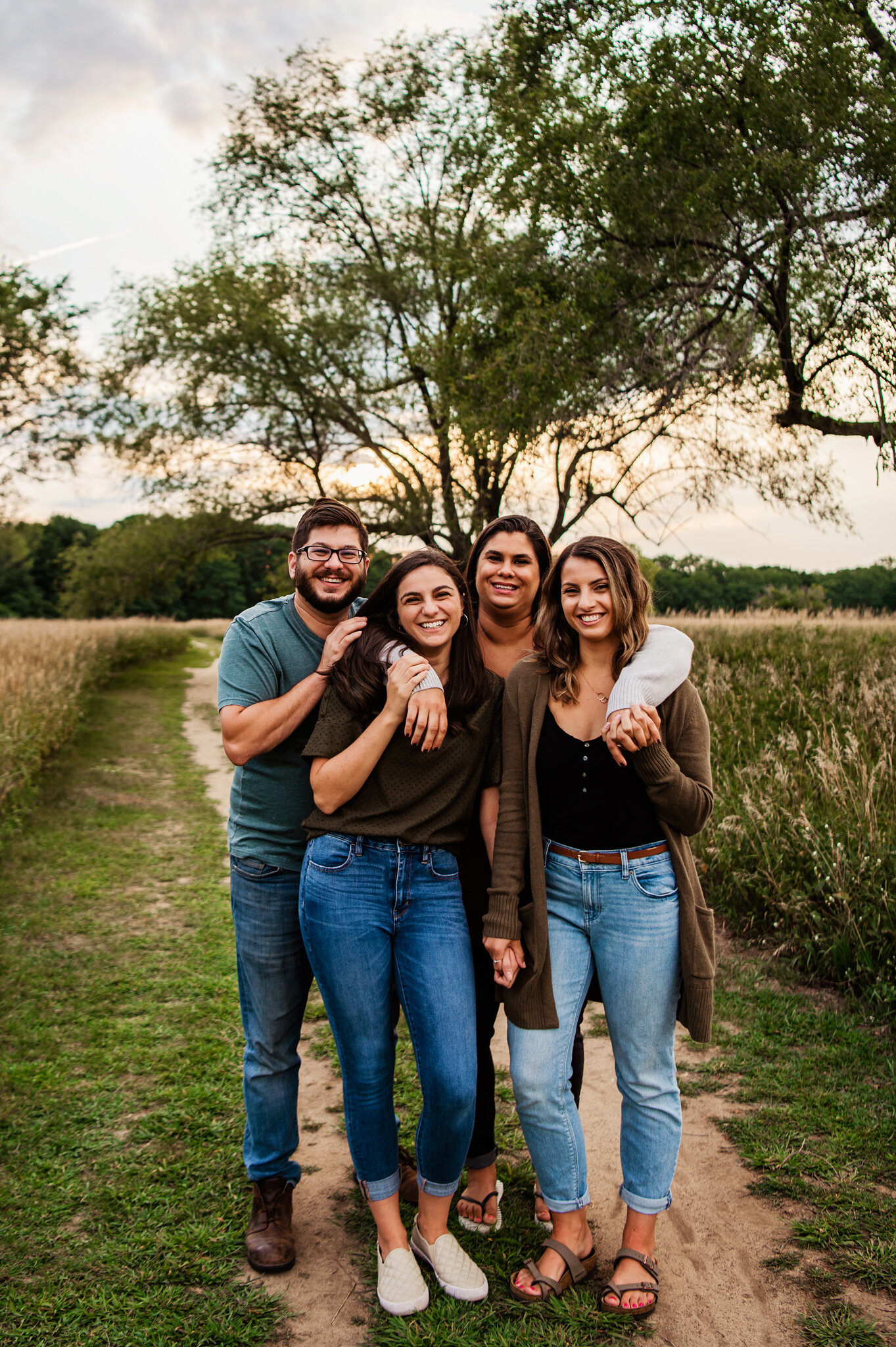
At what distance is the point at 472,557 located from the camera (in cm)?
312

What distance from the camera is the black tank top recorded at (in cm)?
249

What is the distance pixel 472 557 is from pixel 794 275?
27.1ft

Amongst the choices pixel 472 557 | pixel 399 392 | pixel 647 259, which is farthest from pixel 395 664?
pixel 399 392

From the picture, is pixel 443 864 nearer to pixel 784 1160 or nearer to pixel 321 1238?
pixel 321 1238

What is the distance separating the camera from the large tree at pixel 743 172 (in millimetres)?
8023

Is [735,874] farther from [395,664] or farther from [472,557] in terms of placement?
[395,664]

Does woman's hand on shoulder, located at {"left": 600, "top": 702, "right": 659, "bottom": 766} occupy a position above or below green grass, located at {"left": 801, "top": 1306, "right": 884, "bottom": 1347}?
above

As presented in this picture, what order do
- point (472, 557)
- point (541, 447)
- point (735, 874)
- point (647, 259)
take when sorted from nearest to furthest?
1. point (472, 557)
2. point (735, 874)
3. point (647, 259)
4. point (541, 447)

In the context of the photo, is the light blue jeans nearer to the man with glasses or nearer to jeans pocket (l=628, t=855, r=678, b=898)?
jeans pocket (l=628, t=855, r=678, b=898)

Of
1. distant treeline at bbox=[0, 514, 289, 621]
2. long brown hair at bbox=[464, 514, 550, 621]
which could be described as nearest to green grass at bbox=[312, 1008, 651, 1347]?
long brown hair at bbox=[464, 514, 550, 621]

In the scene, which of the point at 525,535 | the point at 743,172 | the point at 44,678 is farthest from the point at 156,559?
the point at 525,535

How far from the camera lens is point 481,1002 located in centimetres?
280

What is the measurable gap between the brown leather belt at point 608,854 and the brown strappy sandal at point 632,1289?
114cm

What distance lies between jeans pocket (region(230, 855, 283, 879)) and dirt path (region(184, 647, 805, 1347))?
4.06ft
